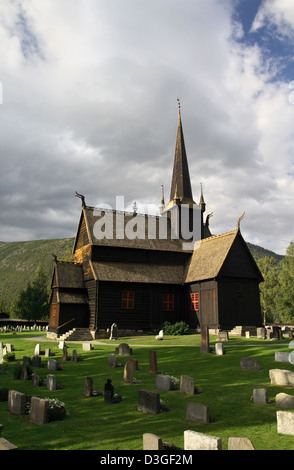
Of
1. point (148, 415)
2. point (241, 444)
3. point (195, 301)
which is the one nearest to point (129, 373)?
point (148, 415)


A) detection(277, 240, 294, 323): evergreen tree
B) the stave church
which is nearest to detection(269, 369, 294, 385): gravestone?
the stave church

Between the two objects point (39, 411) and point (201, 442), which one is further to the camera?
point (39, 411)

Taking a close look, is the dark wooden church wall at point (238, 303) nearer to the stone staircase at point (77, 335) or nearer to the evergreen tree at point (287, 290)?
the stone staircase at point (77, 335)

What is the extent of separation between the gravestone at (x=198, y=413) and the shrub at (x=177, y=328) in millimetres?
23840

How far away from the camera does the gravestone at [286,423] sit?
29.0ft

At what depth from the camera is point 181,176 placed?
49156 mm

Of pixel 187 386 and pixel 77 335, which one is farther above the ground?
pixel 77 335

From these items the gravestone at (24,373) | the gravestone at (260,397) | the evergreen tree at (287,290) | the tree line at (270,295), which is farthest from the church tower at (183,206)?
the gravestone at (260,397)

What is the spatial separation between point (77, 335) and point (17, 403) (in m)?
22.1

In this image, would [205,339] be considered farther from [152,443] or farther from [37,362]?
[152,443]

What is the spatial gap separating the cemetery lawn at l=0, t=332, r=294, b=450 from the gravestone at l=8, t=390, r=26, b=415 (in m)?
0.20

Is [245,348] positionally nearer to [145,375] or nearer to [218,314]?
[145,375]
